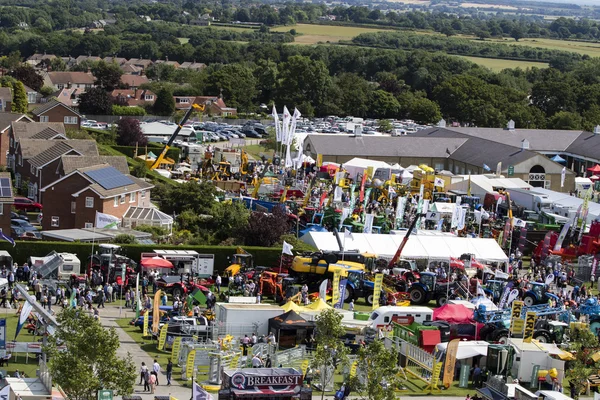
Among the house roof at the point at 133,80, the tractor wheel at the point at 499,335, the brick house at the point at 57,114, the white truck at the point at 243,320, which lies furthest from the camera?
the house roof at the point at 133,80

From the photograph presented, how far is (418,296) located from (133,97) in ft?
239

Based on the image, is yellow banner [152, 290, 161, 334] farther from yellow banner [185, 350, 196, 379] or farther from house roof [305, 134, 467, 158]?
house roof [305, 134, 467, 158]

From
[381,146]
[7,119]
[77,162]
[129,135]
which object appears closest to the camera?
[77,162]

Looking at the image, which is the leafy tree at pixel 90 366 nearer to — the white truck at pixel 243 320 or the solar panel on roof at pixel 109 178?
the white truck at pixel 243 320

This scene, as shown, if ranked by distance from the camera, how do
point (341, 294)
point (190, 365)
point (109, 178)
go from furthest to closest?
point (109, 178)
point (341, 294)
point (190, 365)

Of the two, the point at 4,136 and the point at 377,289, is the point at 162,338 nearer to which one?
the point at 377,289

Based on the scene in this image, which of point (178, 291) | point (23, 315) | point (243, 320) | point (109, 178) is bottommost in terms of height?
point (178, 291)

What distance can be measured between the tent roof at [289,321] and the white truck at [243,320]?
0.91ft

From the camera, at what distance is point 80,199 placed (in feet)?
152

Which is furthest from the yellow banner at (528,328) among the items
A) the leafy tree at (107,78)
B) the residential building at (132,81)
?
the residential building at (132,81)

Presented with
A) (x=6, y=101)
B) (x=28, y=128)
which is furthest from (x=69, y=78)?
(x=28, y=128)

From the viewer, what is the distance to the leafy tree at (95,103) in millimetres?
96062

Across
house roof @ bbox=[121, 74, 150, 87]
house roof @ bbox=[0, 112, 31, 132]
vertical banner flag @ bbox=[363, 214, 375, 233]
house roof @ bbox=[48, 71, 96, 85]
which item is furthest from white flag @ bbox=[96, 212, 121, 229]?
house roof @ bbox=[48, 71, 96, 85]

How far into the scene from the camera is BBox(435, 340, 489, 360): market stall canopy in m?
30.1
